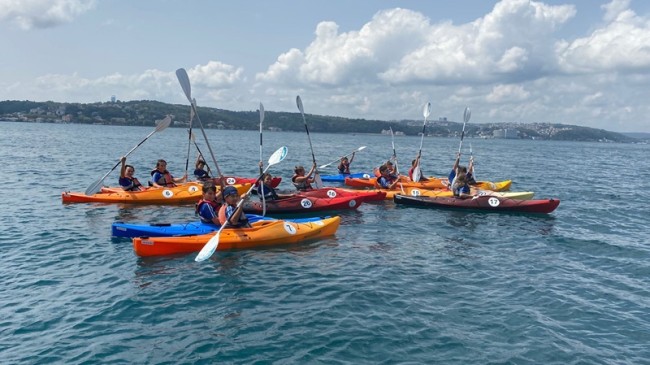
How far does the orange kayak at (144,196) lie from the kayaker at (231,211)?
693cm

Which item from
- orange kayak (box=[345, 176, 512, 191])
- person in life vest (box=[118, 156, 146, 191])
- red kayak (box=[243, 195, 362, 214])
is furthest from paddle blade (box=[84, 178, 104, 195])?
orange kayak (box=[345, 176, 512, 191])

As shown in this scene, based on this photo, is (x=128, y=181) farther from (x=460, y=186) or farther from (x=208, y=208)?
(x=460, y=186)

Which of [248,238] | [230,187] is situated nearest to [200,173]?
[230,187]

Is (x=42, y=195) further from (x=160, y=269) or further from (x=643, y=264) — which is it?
(x=643, y=264)

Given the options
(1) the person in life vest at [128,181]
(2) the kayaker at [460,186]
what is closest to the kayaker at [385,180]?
(2) the kayaker at [460,186]

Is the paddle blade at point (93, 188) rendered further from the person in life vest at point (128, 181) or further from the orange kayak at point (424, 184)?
the orange kayak at point (424, 184)

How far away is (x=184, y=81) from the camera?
13.5m

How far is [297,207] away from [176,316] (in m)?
8.78

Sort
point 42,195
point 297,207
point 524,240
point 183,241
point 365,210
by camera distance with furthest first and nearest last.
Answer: point 42,195 → point 365,210 → point 297,207 → point 524,240 → point 183,241

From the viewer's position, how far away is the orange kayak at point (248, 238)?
455 inches

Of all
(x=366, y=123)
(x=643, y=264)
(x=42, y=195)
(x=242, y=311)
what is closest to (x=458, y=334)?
(x=242, y=311)

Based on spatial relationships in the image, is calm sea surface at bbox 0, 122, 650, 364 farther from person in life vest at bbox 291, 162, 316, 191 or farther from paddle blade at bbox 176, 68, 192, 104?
paddle blade at bbox 176, 68, 192, 104

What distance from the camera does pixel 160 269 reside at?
1075 cm

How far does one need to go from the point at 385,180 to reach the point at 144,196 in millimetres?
10320
